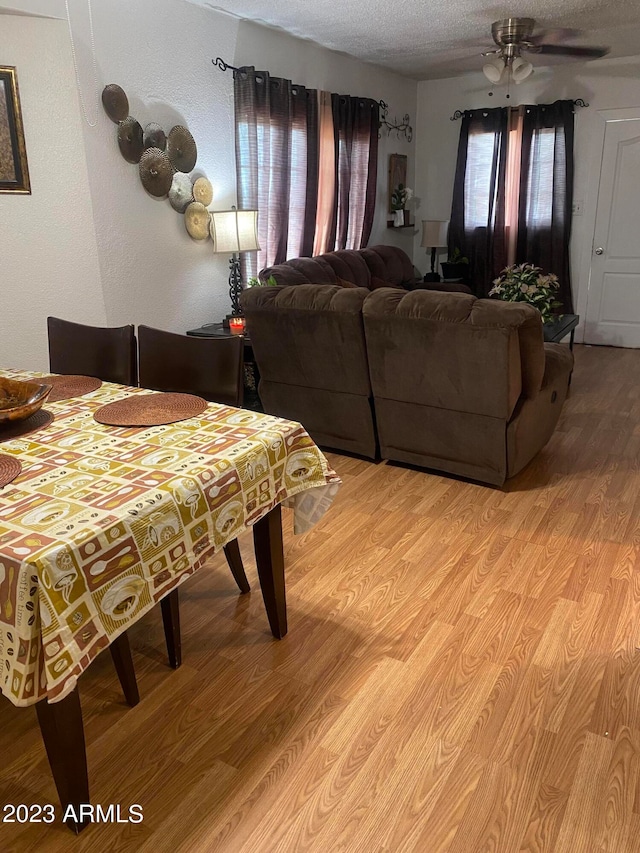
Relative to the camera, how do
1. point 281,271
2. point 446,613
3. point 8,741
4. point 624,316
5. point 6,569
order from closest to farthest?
1. point 6,569
2. point 8,741
3. point 446,613
4. point 281,271
5. point 624,316

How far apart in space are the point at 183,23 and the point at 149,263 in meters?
1.46

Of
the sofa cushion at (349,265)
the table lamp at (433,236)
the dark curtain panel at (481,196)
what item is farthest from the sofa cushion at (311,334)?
the dark curtain panel at (481,196)

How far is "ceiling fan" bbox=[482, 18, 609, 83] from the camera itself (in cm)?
430

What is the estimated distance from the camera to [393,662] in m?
2.02

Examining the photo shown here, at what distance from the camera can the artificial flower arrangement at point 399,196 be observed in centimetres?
626

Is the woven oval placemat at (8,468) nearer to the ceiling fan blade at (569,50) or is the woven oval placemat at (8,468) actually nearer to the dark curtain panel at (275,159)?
the dark curtain panel at (275,159)

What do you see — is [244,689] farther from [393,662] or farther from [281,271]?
[281,271]

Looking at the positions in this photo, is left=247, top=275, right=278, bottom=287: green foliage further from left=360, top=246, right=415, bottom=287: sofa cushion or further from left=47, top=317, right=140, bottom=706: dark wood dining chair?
left=47, top=317, right=140, bottom=706: dark wood dining chair

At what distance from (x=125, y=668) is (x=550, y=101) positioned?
238 inches

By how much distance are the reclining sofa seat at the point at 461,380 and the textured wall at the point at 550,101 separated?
3223mm

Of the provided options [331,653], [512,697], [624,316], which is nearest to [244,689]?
[331,653]

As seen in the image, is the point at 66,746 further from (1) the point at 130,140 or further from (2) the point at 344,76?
(2) the point at 344,76

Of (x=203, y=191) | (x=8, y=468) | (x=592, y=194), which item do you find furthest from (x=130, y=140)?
(x=592, y=194)

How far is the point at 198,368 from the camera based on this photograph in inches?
88.9
